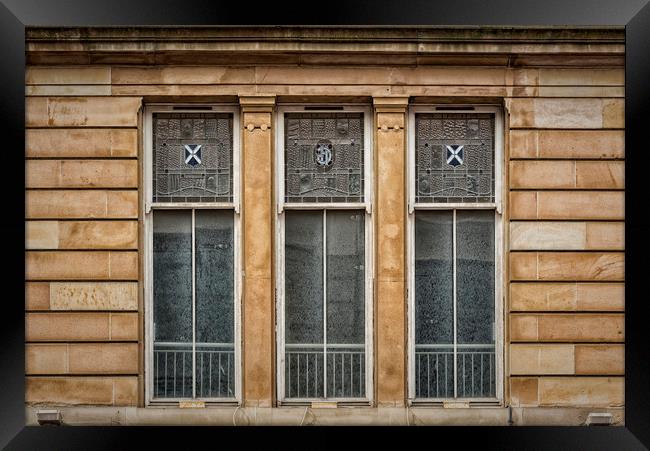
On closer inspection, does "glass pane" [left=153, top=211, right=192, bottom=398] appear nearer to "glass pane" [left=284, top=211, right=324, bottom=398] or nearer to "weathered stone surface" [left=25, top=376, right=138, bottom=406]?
"weathered stone surface" [left=25, top=376, right=138, bottom=406]

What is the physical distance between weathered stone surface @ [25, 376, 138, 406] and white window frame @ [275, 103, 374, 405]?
1946mm

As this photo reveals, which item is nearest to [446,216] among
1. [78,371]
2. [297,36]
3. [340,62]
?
[340,62]

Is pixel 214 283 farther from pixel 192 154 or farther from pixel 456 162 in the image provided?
pixel 456 162

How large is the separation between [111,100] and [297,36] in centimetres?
253

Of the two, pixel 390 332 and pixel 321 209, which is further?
pixel 321 209

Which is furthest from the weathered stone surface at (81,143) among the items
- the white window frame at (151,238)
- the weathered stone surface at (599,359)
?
the weathered stone surface at (599,359)

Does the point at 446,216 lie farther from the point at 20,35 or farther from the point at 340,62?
the point at 20,35

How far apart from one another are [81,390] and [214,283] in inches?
84.7

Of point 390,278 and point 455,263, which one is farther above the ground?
point 455,263

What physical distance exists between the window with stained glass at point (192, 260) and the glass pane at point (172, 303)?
1 cm

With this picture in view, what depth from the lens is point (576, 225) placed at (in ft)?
27.3

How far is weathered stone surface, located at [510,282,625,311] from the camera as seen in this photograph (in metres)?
8.32

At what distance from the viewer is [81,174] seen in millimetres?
8352

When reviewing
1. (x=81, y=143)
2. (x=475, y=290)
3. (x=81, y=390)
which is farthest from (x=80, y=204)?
(x=475, y=290)
